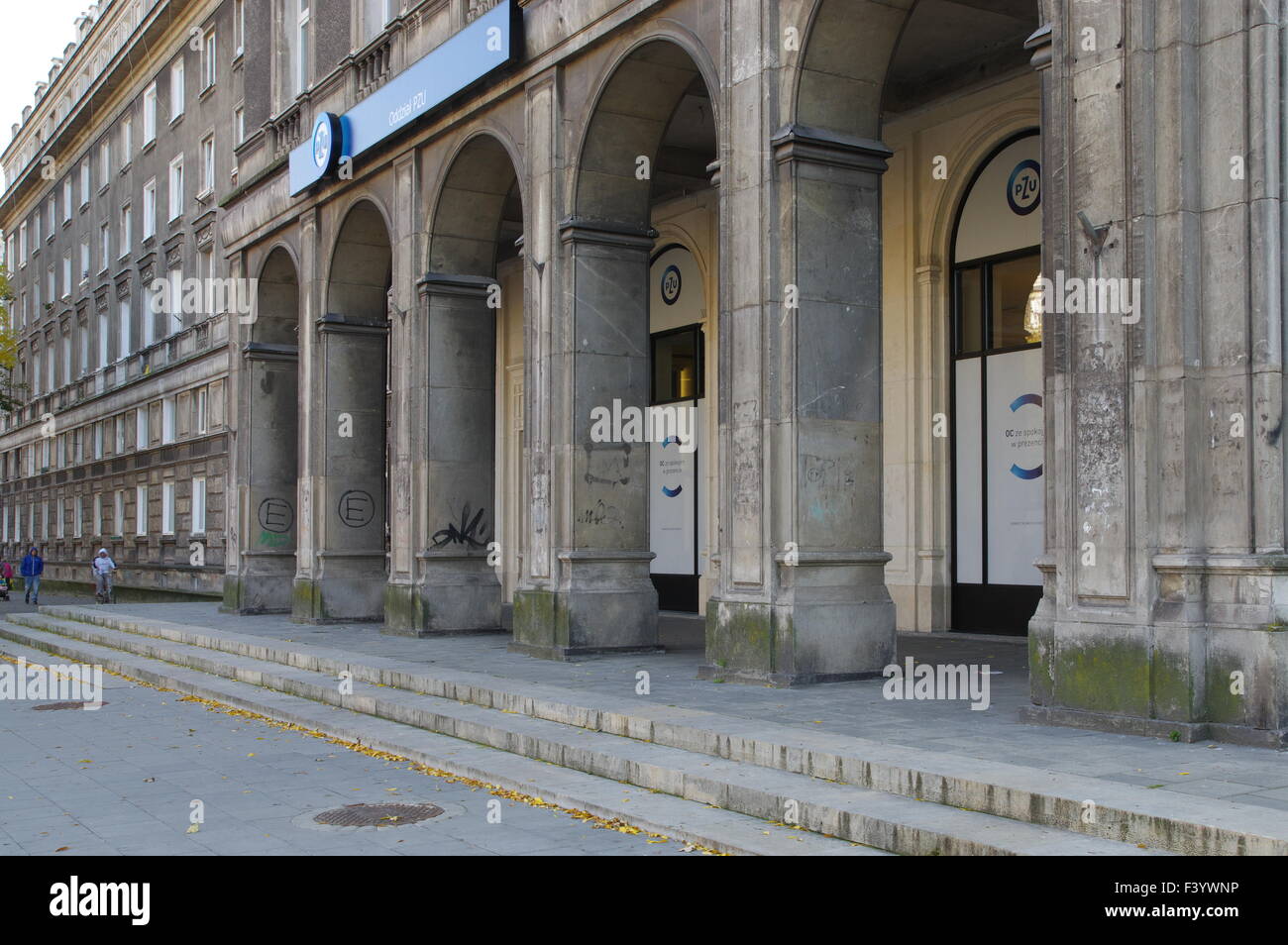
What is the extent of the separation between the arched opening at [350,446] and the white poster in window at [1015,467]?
10.2 metres

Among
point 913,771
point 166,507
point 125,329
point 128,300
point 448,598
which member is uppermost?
point 128,300

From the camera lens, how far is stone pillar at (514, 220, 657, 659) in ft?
49.2

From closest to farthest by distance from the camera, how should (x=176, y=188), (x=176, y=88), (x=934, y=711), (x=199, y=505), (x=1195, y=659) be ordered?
1. (x=1195, y=659)
2. (x=934, y=711)
3. (x=199, y=505)
4. (x=176, y=88)
5. (x=176, y=188)

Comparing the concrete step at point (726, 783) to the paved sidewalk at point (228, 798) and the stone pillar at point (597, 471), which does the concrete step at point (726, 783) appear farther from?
the stone pillar at point (597, 471)

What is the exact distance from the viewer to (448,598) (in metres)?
18.3

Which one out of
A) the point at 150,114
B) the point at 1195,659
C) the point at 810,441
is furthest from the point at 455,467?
the point at 150,114

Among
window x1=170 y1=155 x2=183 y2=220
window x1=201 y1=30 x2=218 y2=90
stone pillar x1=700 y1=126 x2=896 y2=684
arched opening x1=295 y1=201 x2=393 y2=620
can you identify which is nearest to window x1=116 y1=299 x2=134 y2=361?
window x1=170 y1=155 x2=183 y2=220

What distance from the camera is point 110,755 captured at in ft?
33.6

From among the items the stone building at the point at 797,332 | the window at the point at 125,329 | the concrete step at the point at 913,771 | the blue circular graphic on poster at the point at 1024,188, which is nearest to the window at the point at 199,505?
the window at the point at 125,329

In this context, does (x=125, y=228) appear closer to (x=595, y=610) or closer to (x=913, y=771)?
(x=595, y=610)

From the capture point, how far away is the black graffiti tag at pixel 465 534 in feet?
60.3

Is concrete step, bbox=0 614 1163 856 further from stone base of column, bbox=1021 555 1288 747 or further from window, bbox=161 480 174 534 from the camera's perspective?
window, bbox=161 480 174 534

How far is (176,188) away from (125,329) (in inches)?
278

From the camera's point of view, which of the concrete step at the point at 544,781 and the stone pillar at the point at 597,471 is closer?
the concrete step at the point at 544,781
